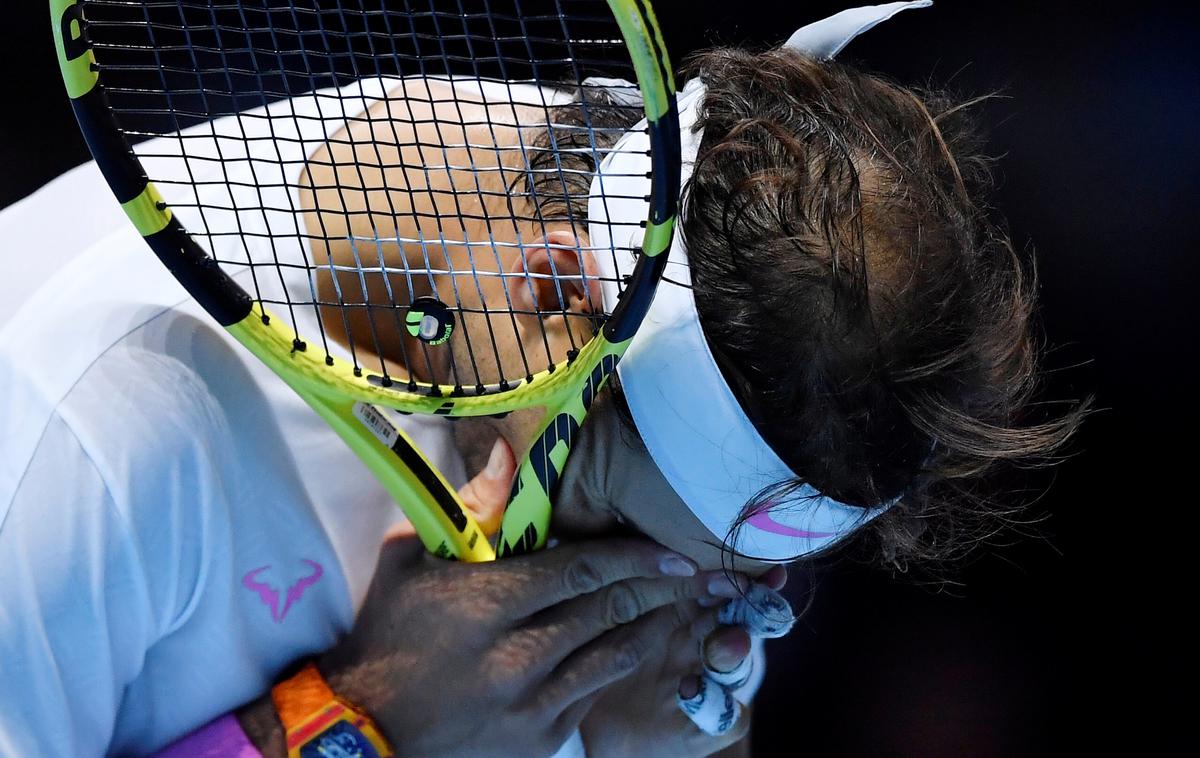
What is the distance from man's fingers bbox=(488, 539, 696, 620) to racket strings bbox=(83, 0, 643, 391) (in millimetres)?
155

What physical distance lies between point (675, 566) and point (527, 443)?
0.50ft

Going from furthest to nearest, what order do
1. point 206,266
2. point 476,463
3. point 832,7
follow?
point 832,7
point 476,463
point 206,266

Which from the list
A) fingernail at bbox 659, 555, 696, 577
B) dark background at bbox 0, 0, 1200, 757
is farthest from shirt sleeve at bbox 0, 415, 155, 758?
dark background at bbox 0, 0, 1200, 757

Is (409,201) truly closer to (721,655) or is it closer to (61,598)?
(61,598)

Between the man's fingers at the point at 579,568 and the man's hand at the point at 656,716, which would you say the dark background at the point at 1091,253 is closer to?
the man's hand at the point at 656,716

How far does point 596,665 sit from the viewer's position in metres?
0.95

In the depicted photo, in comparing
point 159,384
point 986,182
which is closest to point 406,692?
point 159,384

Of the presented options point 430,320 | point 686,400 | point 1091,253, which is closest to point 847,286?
point 686,400

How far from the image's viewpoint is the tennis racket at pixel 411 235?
2.35 ft

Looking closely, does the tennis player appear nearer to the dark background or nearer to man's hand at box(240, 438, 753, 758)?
man's hand at box(240, 438, 753, 758)

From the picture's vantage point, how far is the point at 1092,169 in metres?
1.38

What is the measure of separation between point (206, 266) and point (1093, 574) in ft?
3.75

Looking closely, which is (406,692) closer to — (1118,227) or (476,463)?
(476,463)

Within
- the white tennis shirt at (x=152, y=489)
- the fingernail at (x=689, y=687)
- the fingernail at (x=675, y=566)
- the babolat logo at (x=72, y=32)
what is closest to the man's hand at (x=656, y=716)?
the fingernail at (x=689, y=687)
